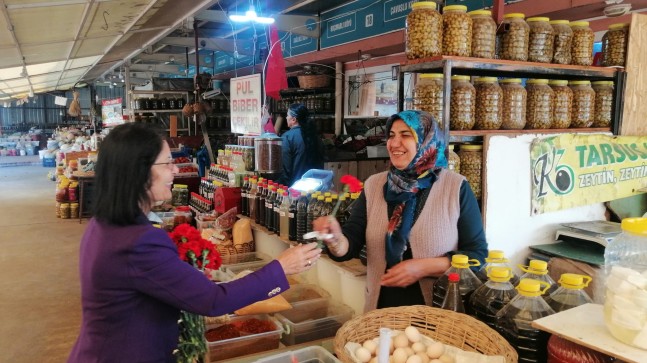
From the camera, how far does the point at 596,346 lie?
1152 millimetres

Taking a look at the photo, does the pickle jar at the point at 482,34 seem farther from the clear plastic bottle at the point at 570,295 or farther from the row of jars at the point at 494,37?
the clear plastic bottle at the point at 570,295

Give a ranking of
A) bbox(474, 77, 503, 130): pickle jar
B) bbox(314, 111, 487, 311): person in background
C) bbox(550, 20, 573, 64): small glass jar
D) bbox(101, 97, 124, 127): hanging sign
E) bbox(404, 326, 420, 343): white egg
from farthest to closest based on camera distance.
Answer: bbox(101, 97, 124, 127): hanging sign, bbox(550, 20, 573, 64): small glass jar, bbox(474, 77, 503, 130): pickle jar, bbox(314, 111, 487, 311): person in background, bbox(404, 326, 420, 343): white egg

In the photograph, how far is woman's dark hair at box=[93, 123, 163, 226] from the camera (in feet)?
4.45

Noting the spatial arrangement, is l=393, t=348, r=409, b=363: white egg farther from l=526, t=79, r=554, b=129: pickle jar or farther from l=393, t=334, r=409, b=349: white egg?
l=526, t=79, r=554, b=129: pickle jar

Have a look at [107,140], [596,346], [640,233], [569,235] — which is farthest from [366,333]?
[569,235]

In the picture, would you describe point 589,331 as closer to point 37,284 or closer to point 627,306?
point 627,306

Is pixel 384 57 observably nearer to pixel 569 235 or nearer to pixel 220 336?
pixel 569 235

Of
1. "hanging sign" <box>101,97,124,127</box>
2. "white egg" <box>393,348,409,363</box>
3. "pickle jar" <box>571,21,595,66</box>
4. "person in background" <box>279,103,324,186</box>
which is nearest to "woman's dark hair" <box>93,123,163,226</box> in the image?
"white egg" <box>393,348,409,363</box>

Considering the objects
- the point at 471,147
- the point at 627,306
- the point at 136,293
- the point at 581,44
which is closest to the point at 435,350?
the point at 627,306

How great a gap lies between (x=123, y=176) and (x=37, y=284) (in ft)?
15.1

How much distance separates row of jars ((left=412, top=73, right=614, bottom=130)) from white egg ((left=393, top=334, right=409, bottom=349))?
1.10 meters

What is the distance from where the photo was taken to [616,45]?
288 cm

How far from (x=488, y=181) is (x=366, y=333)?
115cm

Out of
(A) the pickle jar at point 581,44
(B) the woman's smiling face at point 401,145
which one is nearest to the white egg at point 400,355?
(B) the woman's smiling face at point 401,145
